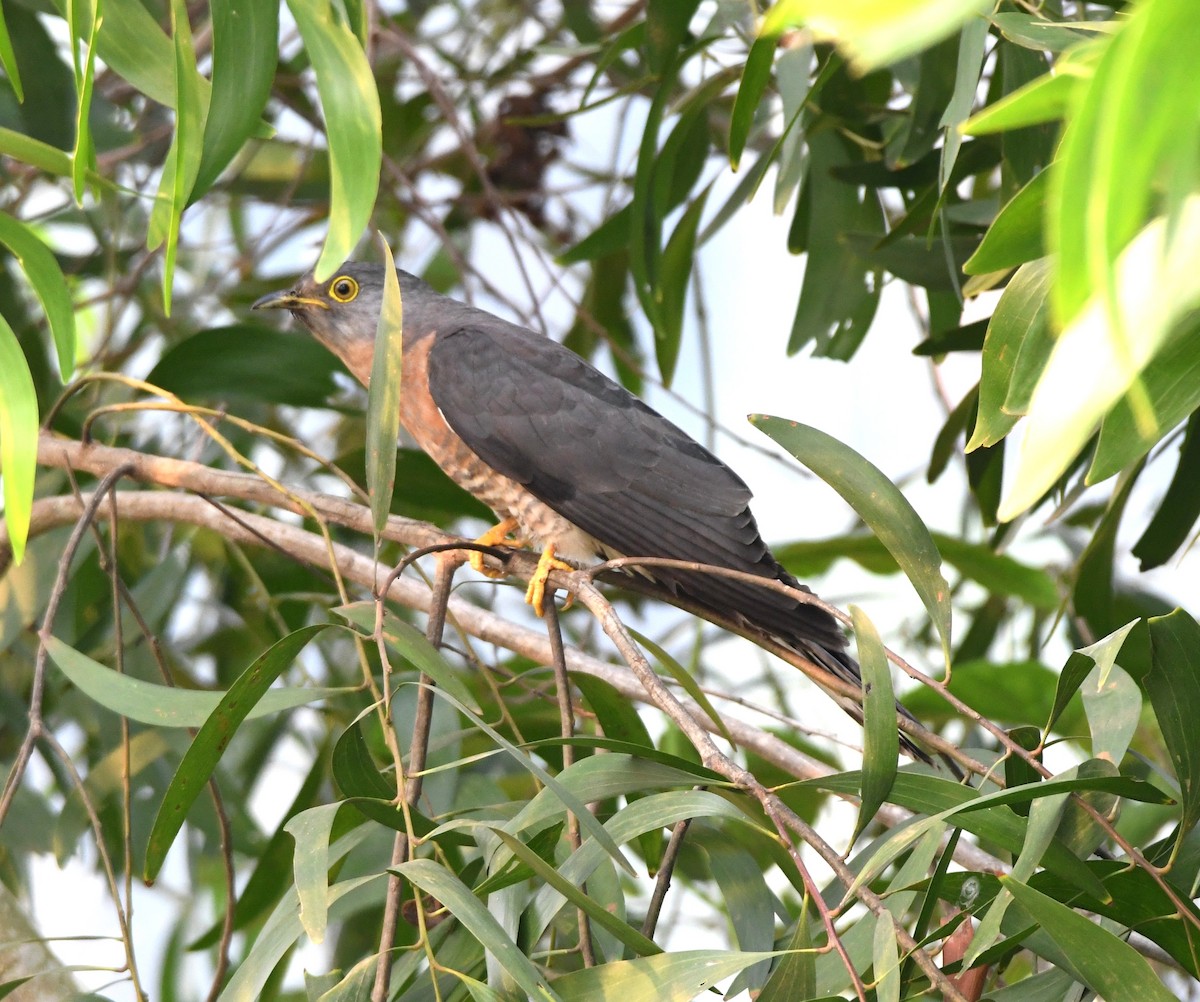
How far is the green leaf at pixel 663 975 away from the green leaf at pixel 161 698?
0.49 meters

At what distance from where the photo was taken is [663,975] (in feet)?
3.96

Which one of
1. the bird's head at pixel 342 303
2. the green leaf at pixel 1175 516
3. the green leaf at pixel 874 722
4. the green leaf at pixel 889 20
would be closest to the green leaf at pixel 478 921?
the green leaf at pixel 874 722

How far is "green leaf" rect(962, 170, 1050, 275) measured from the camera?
1062mm

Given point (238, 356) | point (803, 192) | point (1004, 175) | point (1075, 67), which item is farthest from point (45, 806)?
point (1075, 67)

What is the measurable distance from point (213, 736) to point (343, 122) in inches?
27.8

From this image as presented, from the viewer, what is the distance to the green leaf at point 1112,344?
0.60 m

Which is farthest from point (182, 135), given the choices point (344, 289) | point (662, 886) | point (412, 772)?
point (344, 289)

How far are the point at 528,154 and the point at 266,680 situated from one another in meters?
3.15

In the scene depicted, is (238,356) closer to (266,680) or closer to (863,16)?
(266,680)

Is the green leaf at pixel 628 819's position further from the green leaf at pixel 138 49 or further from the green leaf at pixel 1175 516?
the green leaf at pixel 1175 516

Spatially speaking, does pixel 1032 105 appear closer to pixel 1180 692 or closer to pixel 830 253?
pixel 1180 692

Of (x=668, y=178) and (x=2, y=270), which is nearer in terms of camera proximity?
(x=668, y=178)

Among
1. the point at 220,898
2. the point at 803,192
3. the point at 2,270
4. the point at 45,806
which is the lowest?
the point at 220,898

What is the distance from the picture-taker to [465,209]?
14.9 feet
